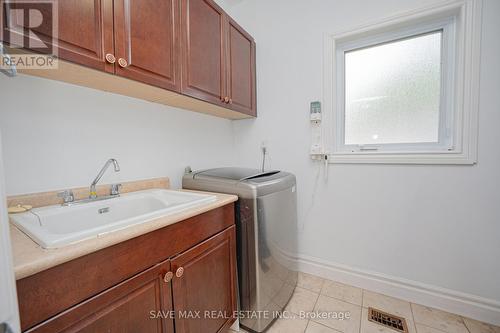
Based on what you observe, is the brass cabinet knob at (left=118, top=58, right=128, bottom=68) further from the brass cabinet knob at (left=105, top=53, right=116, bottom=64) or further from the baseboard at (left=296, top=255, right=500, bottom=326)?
the baseboard at (left=296, top=255, right=500, bottom=326)

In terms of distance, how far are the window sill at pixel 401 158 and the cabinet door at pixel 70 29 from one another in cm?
161

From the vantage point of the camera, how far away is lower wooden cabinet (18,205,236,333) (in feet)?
1.96

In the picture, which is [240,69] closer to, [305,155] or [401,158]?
[305,155]

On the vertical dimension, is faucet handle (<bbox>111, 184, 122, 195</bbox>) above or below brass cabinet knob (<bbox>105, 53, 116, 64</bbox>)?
below

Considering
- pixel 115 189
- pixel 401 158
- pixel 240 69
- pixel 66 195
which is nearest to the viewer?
pixel 66 195

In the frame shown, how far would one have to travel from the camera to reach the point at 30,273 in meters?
0.48

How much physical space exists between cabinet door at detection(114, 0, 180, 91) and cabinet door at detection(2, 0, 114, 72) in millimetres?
44

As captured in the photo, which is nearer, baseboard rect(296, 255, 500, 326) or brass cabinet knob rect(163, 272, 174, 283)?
brass cabinet knob rect(163, 272, 174, 283)

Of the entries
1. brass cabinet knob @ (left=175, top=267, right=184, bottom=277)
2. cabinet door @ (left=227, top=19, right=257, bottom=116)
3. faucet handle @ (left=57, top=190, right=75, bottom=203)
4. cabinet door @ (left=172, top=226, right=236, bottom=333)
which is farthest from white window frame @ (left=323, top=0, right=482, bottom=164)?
faucet handle @ (left=57, top=190, right=75, bottom=203)

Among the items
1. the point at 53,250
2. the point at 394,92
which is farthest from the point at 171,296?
the point at 394,92

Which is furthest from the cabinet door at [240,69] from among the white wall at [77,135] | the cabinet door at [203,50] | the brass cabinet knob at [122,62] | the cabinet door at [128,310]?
the cabinet door at [128,310]

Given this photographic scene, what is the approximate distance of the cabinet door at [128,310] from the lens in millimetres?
580

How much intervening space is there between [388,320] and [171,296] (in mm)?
1388

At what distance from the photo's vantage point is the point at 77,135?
3.54 ft
